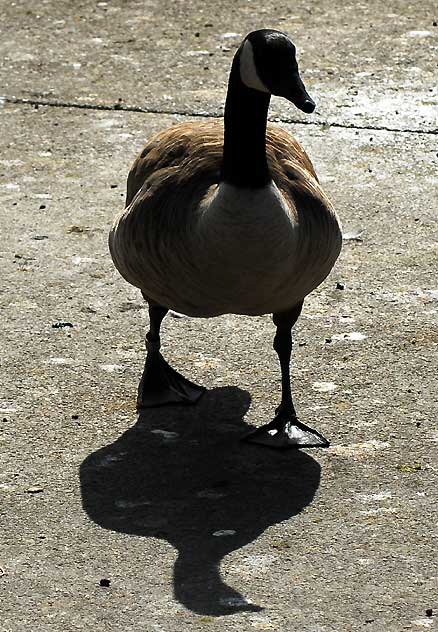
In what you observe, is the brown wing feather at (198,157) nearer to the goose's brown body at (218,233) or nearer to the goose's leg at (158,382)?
the goose's brown body at (218,233)

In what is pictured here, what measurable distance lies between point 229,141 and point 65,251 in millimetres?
2247

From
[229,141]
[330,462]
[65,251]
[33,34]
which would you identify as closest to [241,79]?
[229,141]

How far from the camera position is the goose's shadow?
448 cm

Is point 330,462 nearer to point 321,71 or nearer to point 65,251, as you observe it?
point 65,251

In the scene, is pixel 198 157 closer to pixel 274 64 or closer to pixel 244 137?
pixel 244 137

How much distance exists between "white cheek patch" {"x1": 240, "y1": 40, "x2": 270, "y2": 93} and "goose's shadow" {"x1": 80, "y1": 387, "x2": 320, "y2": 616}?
1386 millimetres

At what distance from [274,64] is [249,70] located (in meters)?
0.12

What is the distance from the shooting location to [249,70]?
4.68 m

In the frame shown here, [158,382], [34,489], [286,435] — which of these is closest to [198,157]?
[158,382]

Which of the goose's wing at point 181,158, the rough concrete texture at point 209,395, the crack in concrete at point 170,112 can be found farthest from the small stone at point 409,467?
the crack in concrete at point 170,112

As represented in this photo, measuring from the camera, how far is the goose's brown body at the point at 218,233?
4.71 metres

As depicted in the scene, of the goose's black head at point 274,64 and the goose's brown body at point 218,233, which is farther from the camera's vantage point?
the goose's brown body at point 218,233

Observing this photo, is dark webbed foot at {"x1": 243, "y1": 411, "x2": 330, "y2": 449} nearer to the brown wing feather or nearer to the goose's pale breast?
the goose's pale breast

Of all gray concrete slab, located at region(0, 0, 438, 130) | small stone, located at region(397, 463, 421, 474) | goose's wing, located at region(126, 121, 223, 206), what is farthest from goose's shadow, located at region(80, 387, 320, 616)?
gray concrete slab, located at region(0, 0, 438, 130)
